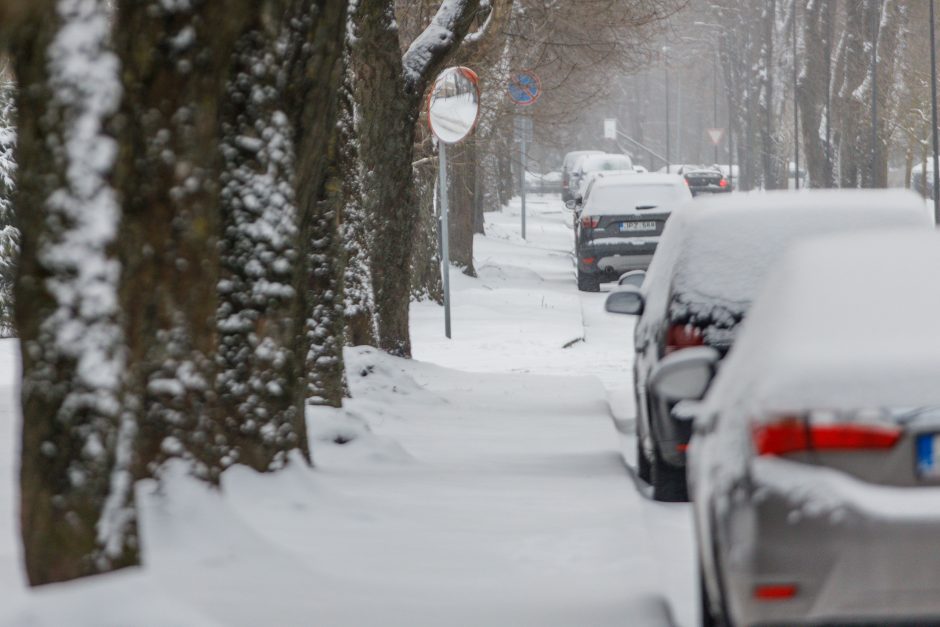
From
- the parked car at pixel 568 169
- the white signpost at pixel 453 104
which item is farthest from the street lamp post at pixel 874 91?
the white signpost at pixel 453 104

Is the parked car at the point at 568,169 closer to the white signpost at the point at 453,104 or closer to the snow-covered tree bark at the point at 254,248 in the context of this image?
the white signpost at the point at 453,104

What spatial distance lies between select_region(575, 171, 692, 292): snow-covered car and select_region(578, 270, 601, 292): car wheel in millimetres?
796

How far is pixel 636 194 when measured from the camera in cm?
2569

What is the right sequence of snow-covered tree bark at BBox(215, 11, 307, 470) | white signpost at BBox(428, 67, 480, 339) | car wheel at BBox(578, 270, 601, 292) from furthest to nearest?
car wheel at BBox(578, 270, 601, 292) < white signpost at BBox(428, 67, 480, 339) < snow-covered tree bark at BBox(215, 11, 307, 470)

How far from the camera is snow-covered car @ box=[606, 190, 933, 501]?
23.8 feet

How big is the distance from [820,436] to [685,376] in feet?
4.08

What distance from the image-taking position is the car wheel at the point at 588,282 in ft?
88.2

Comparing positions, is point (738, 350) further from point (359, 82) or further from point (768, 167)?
point (768, 167)

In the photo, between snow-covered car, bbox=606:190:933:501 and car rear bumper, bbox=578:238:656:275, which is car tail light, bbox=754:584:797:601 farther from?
car rear bumper, bbox=578:238:656:275

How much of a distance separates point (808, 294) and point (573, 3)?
19767mm

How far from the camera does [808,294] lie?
171 inches

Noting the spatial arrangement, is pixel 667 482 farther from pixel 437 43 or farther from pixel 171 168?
pixel 437 43

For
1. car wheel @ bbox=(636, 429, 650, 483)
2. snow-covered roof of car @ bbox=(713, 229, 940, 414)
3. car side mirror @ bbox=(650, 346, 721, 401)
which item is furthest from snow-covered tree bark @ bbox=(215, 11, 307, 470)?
snow-covered roof of car @ bbox=(713, 229, 940, 414)

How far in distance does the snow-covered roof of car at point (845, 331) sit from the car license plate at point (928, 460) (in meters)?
0.10
